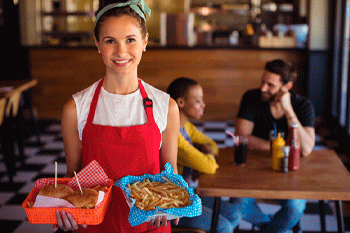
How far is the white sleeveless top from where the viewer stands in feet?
4.54

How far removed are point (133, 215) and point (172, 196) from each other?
0.15 meters

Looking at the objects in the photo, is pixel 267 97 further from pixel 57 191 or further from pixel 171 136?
pixel 57 191

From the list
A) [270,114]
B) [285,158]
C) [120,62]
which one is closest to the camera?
[120,62]

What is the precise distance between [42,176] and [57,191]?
112 inches

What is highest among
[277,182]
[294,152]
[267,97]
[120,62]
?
[120,62]

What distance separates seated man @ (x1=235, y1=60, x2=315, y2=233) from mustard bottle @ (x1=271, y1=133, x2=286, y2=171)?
0.31 meters

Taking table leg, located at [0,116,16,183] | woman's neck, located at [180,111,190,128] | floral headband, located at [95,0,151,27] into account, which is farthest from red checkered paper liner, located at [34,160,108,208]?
table leg, located at [0,116,16,183]

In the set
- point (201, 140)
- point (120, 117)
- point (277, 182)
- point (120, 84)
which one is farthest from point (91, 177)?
point (201, 140)

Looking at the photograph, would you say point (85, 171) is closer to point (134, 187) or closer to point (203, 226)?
point (134, 187)

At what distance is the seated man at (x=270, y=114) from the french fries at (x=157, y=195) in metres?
1.13

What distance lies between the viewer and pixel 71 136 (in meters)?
1.41

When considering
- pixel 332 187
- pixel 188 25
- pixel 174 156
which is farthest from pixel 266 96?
pixel 188 25

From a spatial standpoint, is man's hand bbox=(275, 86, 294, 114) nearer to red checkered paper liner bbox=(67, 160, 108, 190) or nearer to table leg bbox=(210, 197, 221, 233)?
table leg bbox=(210, 197, 221, 233)

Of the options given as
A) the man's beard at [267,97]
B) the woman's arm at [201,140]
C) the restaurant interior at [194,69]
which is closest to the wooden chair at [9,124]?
the restaurant interior at [194,69]
